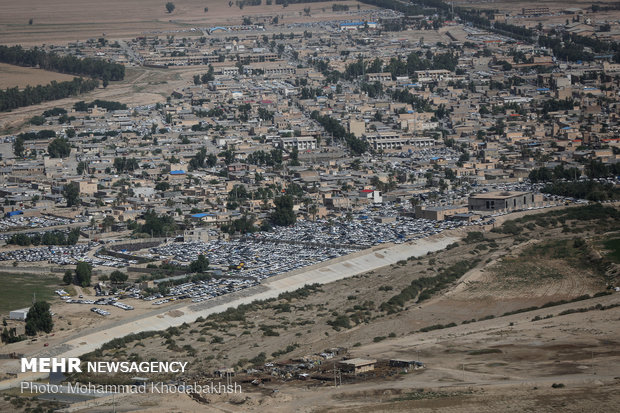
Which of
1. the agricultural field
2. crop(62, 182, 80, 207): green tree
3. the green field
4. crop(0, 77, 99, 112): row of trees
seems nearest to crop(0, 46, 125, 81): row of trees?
the agricultural field

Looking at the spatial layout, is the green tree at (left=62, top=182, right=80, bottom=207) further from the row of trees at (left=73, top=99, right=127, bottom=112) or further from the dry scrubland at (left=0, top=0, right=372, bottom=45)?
the dry scrubland at (left=0, top=0, right=372, bottom=45)

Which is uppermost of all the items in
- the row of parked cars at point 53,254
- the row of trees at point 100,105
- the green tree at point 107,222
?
the row of trees at point 100,105

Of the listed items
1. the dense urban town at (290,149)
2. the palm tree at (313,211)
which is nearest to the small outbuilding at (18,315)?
the dense urban town at (290,149)

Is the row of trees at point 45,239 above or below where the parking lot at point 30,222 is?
above

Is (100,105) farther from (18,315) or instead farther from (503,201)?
(18,315)

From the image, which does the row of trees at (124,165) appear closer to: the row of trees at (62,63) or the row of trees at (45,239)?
the row of trees at (45,239)

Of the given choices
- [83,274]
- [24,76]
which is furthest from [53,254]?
[24,76]
